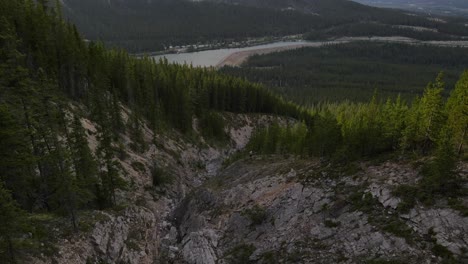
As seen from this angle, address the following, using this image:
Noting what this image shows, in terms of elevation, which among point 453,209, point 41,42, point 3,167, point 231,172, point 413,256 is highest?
point 41,42

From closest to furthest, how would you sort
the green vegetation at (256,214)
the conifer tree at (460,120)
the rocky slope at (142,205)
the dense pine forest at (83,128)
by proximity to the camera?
the dense pine forest at (83,128) → the rocky slope at (142,205) → the conifer tree at (460,120) → the green vegetation at (256,214)

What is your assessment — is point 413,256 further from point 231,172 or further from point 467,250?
point 231,172

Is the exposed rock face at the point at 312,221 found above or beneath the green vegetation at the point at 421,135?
beneath

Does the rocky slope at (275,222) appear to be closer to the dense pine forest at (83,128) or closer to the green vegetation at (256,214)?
the green vegetation at (256,214)

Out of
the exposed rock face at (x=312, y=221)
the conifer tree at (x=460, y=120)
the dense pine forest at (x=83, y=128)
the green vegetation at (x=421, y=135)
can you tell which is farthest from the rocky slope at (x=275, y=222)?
the conifer tree at (x=460, y=120)

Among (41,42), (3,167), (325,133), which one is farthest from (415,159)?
(41,42)

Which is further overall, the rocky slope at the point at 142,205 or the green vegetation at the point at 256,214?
the green vegetation at the point at 256,214

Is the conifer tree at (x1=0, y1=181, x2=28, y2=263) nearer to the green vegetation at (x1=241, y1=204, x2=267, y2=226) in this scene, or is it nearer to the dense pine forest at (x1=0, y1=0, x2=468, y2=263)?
the dense pine forest at (x1=0, y1=0, x2=468, y2=263)
